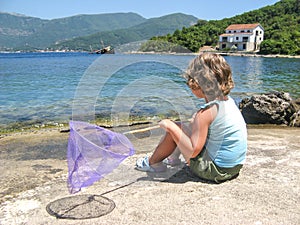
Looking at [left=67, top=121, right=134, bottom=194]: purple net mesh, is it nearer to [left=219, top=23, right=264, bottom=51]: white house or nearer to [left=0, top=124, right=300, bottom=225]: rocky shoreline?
[left=0, top=124, right=300, bottom=225]: rocky shoreline

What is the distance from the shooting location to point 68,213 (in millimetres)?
3320

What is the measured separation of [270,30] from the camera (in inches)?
4387

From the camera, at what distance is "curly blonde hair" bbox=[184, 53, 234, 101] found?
356 cm

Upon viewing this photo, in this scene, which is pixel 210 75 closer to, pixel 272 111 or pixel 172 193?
pixel 172 193

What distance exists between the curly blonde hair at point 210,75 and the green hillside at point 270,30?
7764 centimetres

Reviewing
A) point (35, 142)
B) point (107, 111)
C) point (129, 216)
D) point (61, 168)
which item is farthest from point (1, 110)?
point (129, 216)

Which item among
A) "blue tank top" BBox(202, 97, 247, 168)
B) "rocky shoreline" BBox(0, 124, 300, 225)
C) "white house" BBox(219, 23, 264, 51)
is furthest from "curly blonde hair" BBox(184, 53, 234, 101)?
"white house" BBox(219, 23, 264, 51)

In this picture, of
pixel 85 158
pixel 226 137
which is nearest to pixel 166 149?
pixel 226 137

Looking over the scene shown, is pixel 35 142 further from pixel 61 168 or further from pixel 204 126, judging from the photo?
pixel 204 126

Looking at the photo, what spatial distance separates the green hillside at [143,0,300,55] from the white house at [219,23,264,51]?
288 cm

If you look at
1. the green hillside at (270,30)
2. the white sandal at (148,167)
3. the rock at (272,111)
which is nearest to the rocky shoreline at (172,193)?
the white sandal at (148,167)

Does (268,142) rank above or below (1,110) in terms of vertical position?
above

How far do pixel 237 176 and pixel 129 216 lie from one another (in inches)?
63.9

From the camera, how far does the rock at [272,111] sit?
9.32 m
